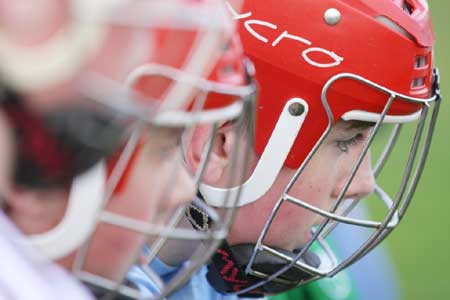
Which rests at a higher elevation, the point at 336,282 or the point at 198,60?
the point at 198,60

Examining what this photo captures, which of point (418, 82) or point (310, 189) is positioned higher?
point (418, 82)

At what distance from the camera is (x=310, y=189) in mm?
2912

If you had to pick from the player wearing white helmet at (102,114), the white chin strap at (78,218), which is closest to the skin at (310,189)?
the player wearing white helmet at (102,114)

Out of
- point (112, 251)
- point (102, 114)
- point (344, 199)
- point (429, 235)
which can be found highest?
point (102, 114)

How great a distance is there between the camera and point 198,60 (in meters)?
1.93

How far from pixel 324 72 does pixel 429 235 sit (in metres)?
4.17

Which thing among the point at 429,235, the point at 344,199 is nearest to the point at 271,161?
the point at 344,199

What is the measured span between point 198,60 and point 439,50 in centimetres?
783

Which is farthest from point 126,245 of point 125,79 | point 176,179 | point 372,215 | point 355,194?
point 372,215

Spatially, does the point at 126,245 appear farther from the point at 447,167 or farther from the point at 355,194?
the point at 447,167

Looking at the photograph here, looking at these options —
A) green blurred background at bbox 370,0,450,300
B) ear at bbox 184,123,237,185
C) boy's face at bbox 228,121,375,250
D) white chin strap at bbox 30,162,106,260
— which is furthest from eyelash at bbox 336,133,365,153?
green blurred background at bbox 370,0,450,300

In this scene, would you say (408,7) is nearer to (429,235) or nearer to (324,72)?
(324,72)

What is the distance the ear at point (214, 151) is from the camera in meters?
2.76

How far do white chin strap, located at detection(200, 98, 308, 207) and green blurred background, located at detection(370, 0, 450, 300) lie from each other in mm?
3116
